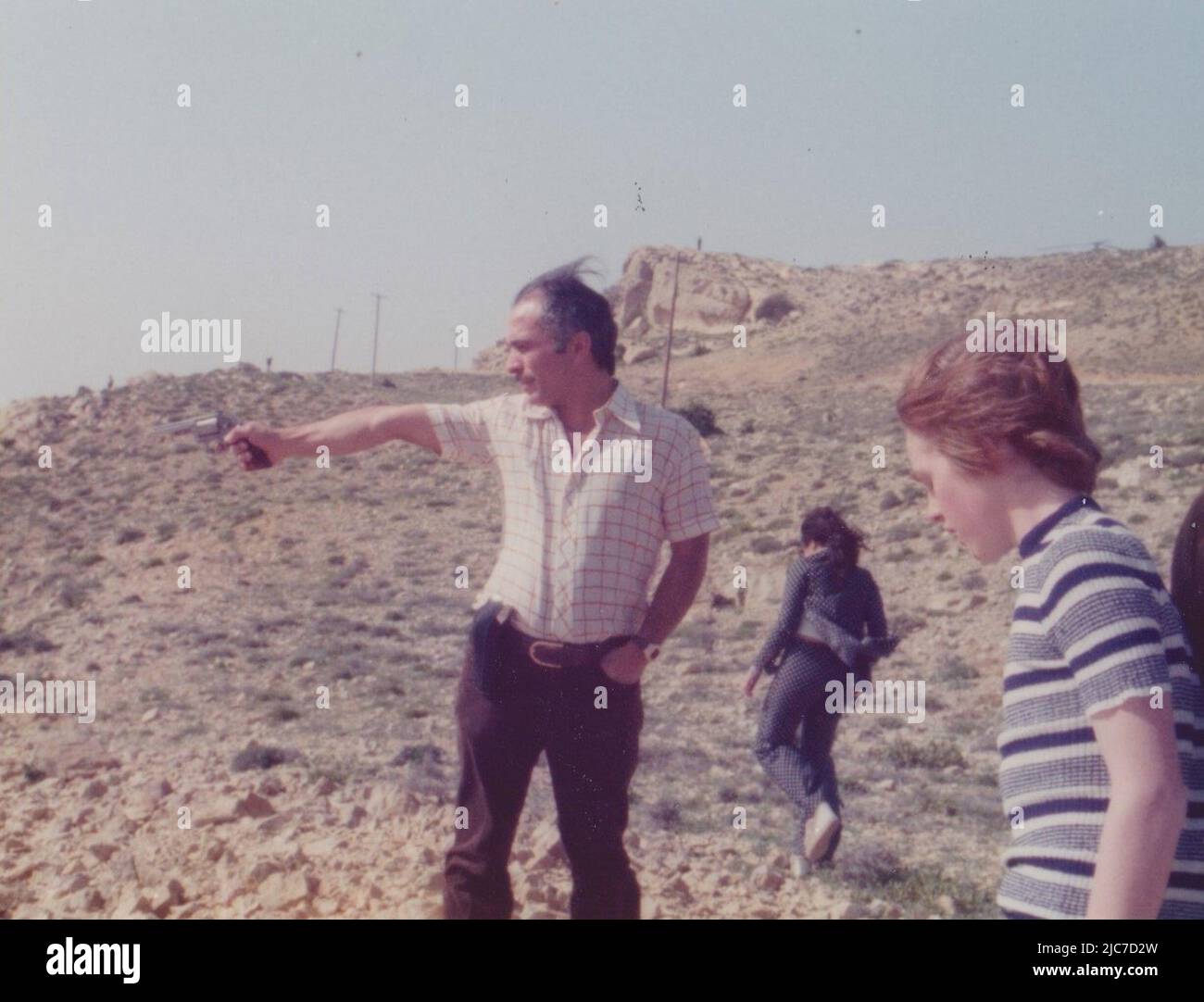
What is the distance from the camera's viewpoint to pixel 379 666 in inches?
430

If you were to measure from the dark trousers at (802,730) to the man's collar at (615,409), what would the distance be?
220 cm

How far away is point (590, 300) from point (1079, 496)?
1.60m

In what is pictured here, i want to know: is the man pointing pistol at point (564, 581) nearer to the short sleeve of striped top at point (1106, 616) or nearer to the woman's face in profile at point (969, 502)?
the woman's face in profile at point (969, 502)

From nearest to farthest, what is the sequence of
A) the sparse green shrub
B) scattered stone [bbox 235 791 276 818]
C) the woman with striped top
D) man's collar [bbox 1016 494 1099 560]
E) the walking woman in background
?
1. the woman with striped top
2. man's collar [bbox 1016 494 1099 560]
3. the walking woman in background
4. scattered stone [bbox 235 791 276 818]
5. the sparse green shrub

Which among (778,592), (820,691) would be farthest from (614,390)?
(778,592)

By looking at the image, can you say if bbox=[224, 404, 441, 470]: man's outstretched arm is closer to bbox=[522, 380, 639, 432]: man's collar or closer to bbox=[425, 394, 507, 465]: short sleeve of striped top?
bbox=[425, 394, 507, 465]: short sleeve of striped top

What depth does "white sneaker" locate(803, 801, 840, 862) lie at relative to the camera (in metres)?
4.80

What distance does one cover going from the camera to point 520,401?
313cm

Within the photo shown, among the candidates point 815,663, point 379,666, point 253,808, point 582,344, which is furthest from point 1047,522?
point 379,666

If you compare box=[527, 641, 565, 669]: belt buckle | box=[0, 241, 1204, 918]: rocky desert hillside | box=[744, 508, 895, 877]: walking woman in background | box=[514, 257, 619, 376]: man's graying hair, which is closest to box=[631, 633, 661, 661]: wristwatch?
box=[527, 641, 565, 669]: belt buckle

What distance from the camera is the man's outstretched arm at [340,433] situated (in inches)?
121

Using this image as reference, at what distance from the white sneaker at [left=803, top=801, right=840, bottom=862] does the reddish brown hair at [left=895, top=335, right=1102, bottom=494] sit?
3.26 m
